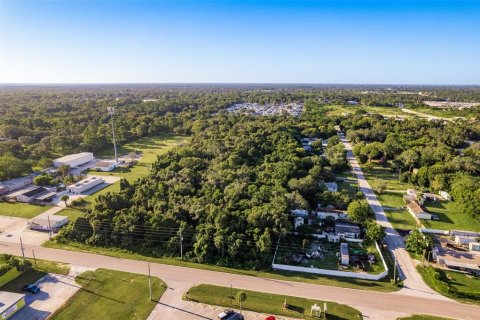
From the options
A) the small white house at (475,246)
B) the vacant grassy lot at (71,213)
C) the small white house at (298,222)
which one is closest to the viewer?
the small white house at (475,246)

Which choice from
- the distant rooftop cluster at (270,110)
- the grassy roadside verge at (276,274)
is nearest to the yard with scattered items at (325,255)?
the grassy roadside verge at (276,274)

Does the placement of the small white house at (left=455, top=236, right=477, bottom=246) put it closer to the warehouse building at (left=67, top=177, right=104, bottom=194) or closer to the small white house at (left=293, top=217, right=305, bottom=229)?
the small white house at (left=293, top=217, right=305, bottom=229)

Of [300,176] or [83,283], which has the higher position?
[300,176]

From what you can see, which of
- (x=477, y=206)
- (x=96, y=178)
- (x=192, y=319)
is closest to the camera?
(x=192, y=319)

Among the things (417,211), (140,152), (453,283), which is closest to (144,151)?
(140,152)

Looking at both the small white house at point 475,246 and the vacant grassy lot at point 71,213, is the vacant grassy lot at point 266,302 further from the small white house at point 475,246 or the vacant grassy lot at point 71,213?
the vacant grassy lot at point 71,213

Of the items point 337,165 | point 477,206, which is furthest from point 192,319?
point 337,165

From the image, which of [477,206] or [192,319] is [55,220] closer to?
[192,319]

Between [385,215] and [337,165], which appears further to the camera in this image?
[337,165]
